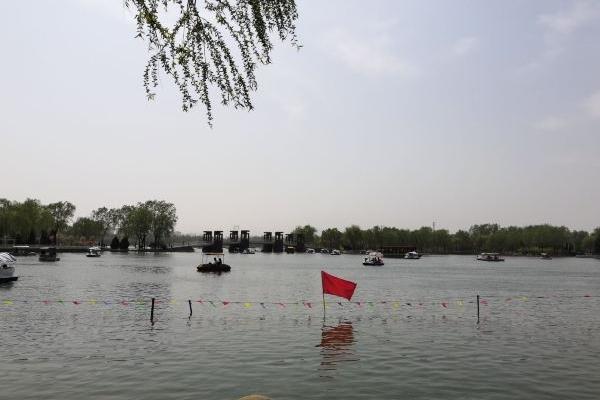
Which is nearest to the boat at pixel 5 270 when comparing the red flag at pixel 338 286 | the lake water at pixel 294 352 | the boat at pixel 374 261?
the lake water at pixel 294 352

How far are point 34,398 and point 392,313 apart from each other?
34954 millimetres

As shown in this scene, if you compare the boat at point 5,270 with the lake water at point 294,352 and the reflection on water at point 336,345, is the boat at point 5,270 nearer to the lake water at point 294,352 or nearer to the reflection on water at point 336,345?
the lake water at point 294,352

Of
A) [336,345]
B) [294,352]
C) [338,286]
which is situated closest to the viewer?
[294,352]

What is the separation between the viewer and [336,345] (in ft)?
106

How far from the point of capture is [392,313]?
161ft

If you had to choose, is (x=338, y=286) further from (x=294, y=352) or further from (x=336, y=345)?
(x=294, y=352)

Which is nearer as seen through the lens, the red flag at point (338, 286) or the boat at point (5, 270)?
the red flag at point (338, 286)

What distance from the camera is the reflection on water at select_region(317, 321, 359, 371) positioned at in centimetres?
2791

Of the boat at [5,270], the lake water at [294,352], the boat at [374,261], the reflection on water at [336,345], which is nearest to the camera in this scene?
the lake water at [294,352]

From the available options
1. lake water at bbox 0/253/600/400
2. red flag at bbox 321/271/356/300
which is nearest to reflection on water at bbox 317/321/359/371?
lake water at bbox 0/253/600/400

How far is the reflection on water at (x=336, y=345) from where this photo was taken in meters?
27.9

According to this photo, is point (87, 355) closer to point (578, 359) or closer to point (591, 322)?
point (578, 359)

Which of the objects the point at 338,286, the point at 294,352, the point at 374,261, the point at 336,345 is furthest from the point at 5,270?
the point at 374,261

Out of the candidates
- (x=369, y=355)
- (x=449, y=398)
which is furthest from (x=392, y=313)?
(x=449, y=398)
